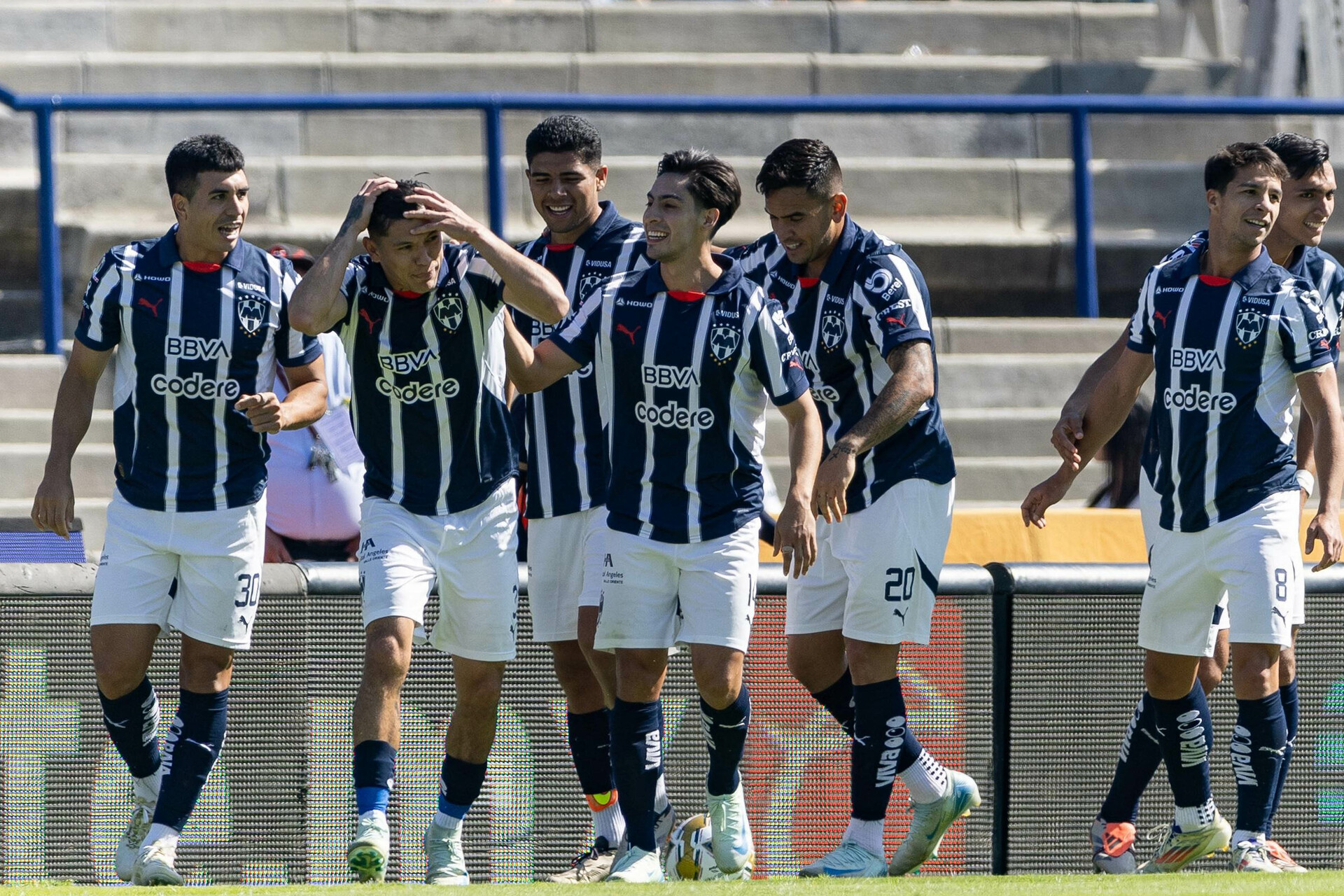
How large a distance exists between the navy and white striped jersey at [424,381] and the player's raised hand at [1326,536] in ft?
8.50

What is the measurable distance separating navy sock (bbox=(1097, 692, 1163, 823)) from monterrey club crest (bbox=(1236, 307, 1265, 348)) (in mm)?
1212

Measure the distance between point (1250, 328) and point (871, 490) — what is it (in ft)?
4.25

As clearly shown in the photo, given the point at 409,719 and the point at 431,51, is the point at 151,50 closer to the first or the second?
the point at 431,51

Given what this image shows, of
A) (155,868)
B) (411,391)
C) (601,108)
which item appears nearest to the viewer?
(155,868)

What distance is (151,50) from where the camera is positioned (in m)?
12.3

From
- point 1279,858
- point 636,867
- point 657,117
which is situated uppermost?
point 657,117

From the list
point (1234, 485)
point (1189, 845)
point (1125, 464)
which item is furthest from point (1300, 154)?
point (1189, 845)

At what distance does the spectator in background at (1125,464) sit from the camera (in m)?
8.30

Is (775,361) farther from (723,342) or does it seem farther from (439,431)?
(439,431)

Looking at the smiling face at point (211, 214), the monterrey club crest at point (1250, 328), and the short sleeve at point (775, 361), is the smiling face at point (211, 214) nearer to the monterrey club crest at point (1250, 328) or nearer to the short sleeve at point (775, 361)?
the short sleeve at point (775, 361)

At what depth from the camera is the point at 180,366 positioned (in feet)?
19.1

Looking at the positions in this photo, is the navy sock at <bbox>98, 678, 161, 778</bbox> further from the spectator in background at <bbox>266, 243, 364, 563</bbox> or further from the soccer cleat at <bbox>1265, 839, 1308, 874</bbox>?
the soccer cleat at <bbox>1265, 839, 1308, 874</bbox>

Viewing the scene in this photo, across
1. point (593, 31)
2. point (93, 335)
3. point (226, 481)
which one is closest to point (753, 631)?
point (226, 481)

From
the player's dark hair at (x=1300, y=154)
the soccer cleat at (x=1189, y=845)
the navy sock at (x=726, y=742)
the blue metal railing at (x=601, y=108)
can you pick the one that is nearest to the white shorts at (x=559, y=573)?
the navy sock at (x=726, y=742)
